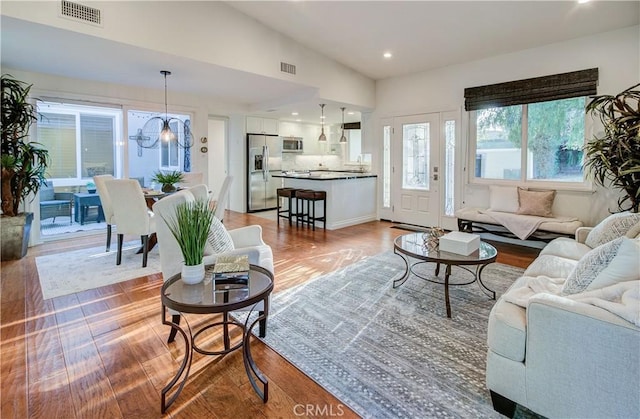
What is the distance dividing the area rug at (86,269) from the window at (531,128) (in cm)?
523

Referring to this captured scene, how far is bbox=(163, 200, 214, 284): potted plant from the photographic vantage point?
1.89 metres

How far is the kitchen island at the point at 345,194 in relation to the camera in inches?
250

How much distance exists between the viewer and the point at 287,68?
5.34 metres

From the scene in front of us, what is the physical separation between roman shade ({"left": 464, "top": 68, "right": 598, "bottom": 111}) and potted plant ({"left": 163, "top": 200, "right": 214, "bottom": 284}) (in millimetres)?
5053

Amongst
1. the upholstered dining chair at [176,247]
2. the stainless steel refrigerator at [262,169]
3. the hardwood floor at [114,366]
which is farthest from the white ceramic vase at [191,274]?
the stainless steel refrigerator at [262,169]

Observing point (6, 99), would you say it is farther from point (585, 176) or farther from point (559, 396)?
point (585, 176)

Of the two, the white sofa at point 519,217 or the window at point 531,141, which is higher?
the window at point 531,141

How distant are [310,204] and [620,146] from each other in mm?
4653

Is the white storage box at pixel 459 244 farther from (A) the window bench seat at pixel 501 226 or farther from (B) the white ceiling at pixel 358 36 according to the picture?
(B) the white ceiling at pixel 358 36

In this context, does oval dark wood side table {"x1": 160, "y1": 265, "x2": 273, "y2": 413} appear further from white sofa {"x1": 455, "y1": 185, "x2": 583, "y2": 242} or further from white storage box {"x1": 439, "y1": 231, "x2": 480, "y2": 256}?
white sofa {"x1": 455, "y1": 185, "x2": 583, "y2": 242}

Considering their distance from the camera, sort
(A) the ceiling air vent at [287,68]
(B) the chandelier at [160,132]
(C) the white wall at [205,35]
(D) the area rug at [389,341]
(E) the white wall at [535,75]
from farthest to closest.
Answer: (B) the chandelier at [160,132] → (A) the ceiling air vent at [287,68] → (E) the white wall at [535,75] → (C) the white wall at [205,35] → (D) the area rug at [389,341]

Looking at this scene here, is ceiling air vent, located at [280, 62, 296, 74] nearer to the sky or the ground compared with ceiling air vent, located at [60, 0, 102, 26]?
nearer to the sky

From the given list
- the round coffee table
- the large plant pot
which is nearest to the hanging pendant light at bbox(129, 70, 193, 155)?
the large plant pot

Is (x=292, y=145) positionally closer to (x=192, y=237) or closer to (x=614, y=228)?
(x=614, y=228)
